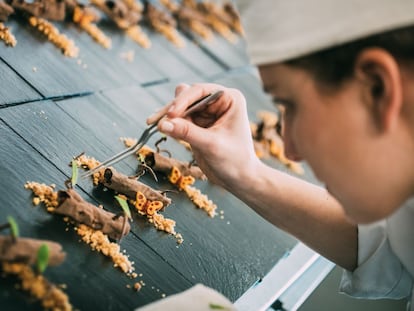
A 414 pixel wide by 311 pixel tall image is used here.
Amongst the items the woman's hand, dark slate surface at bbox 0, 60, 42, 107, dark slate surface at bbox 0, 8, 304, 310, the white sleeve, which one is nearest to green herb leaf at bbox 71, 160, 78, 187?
dark slate surface at bbox 0, 8, 304, 310

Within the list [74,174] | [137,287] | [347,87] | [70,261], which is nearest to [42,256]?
[70,261]

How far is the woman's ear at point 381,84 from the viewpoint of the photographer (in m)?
0.85

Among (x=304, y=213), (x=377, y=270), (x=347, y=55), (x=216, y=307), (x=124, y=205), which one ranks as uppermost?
(x=347, y=55)

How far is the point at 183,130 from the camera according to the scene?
136 centimetres

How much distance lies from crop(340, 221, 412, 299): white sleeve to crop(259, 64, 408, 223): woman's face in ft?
1.45

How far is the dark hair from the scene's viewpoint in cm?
86

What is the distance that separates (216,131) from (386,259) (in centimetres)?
54

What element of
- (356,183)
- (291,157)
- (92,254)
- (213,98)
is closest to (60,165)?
(92,254)

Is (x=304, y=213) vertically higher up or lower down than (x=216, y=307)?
lower down

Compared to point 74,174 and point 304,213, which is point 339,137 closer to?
point 304,213

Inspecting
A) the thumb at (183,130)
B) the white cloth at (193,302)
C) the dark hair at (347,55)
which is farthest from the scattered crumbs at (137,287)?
the dark hair at (347,55)

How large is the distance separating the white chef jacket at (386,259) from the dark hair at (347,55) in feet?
1.87

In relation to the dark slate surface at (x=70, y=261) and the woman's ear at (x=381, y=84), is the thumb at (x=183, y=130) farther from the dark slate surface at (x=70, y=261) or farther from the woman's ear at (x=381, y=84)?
the woman's ear at (x=381, y=84)

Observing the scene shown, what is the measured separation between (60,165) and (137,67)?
118cm
